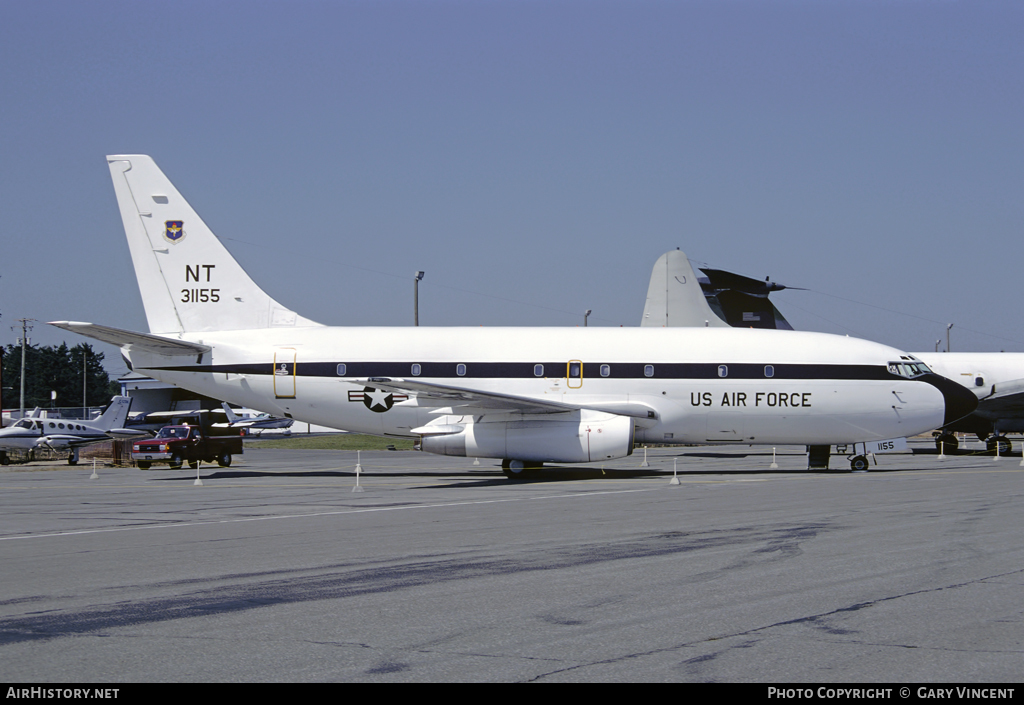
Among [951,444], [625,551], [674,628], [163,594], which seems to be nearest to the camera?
[674,628]

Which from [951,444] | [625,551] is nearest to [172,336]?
[625,551]

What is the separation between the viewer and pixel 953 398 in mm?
26766

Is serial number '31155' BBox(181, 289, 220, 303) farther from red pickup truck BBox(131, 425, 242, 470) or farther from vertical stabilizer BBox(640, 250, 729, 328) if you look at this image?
vertical stabilizer BBox(640, 250, 729, 328)

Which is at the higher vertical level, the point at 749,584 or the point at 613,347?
the point at 613,347

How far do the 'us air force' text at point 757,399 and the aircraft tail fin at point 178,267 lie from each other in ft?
38.2

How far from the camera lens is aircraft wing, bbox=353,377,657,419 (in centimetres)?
2392

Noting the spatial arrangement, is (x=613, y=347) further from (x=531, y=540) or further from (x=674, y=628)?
(x=674, y=628)

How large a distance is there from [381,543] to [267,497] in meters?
9.23

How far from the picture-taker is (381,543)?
1225 cm

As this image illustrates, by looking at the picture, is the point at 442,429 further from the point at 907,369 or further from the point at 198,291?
the point at 907,369

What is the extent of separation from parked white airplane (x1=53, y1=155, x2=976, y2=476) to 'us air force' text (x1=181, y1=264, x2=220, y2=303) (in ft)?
0.27

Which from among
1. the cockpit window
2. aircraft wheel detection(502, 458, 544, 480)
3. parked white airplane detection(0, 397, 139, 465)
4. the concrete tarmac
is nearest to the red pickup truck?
parked white airplane detection(0, 397, 139, 465)


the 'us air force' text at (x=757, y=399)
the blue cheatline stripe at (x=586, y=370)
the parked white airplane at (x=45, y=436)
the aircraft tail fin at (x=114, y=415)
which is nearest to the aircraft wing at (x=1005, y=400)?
the blue cheatline stripe at (x=586, y=370)
